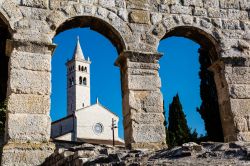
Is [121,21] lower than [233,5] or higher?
lower

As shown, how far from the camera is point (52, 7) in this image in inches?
304

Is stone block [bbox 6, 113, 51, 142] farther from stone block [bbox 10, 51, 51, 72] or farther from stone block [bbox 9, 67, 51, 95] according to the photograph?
stone block [bbox 10, 51, 51, 72]

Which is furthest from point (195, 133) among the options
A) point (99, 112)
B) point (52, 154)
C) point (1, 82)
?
point (99, 112)

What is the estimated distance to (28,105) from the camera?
6.89 metres

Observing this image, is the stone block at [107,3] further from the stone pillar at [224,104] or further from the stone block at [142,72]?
the stone pillar at [224,104]

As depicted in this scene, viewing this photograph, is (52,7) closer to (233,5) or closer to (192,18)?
(192,18)

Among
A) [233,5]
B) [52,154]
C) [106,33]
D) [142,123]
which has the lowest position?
[52,154]

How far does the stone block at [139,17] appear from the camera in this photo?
817cm

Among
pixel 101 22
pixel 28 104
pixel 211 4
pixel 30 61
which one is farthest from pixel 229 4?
pixel 28 104

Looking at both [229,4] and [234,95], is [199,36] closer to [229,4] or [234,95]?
[229,4]

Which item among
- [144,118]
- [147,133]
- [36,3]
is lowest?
[147,133]

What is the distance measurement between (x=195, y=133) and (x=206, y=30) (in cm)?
1337

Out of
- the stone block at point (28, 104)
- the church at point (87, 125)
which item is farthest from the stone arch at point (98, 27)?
the church at point (87, 125)

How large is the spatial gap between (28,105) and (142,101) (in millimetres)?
2273
